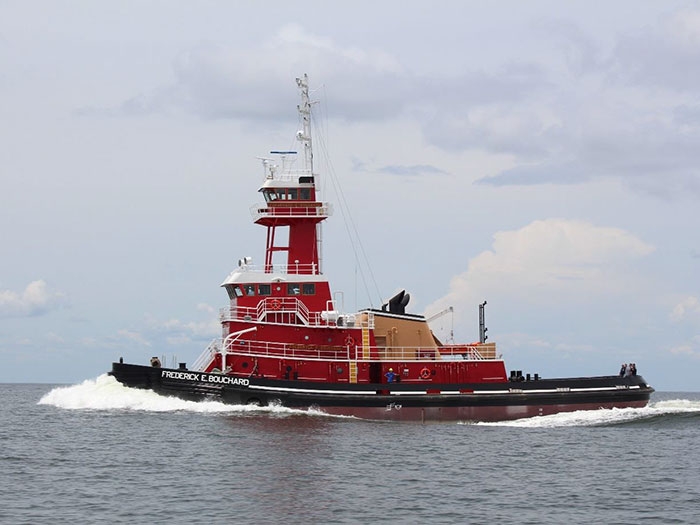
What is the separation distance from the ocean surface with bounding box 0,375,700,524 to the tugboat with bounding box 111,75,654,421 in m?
0.71

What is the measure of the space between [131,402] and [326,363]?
28.5 ft

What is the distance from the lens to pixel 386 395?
39562 millimetres

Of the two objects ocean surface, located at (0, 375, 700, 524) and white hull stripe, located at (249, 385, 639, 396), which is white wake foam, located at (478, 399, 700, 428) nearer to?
ocean surface, located at (0, 375, 700, 524)

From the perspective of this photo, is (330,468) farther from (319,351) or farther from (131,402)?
(131,402)

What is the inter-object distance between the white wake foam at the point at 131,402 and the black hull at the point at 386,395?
0.85 feet

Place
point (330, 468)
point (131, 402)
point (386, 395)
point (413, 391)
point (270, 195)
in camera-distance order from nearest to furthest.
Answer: point (330, 468) < point (386, 395) < point (413, 391) < point (131, 402) < point (270, 195)

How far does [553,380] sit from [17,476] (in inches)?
893

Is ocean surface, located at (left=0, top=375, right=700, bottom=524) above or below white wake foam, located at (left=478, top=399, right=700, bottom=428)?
below

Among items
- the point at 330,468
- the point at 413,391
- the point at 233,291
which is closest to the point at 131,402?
the point at 233,291

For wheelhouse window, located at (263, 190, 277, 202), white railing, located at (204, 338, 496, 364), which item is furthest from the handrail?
wheelhouse window, located at (263, 190, 277, 202)

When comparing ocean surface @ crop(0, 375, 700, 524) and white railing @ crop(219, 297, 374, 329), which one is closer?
ocean surface @ crop(0, 375, 700, 524)

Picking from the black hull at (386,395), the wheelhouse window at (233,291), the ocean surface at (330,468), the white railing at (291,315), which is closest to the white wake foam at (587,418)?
the ocean surface at (330,468)

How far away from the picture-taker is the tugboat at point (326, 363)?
130 ft

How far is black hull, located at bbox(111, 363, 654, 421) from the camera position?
1547 inches
